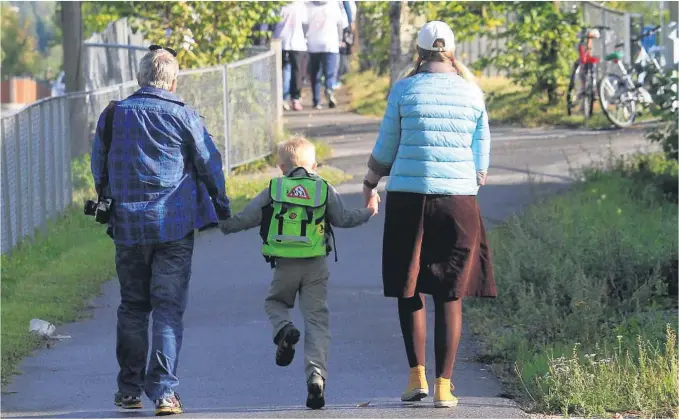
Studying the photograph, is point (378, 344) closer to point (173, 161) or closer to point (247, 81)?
point (173, 161)

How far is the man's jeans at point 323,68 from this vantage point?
63.4ft

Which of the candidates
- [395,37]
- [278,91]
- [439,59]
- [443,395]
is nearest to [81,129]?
[278,91]

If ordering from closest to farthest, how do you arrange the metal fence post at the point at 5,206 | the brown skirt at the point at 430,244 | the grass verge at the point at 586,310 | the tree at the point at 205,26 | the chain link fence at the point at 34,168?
the grass verge at the point at 586,310, the brown skirt at the point at 430,244, the metal fence post at the point at 5,206, the chain link fence at the point at 34,168, the tree at the point at 205,26

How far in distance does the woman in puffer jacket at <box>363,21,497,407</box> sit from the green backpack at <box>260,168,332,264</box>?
30 centimetres

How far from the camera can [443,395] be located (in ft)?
21.1

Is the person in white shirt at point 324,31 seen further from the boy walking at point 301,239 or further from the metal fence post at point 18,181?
the boy walking at point 301,239

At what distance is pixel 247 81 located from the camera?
621 inches

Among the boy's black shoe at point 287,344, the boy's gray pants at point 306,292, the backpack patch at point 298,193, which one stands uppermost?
the backpack patch at point 298,193

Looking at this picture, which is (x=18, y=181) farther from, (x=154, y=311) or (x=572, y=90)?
(x=572, y=90)

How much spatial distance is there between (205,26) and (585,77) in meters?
5.10

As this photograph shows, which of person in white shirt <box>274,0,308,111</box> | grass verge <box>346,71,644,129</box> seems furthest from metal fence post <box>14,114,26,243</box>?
grass verge <box>346,71,644,129</box>

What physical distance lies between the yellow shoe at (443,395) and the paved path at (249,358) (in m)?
0.05

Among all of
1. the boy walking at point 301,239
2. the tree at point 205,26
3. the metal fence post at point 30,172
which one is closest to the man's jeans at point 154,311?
the boy walking at point 301,239

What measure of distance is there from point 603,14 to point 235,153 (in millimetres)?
7270
